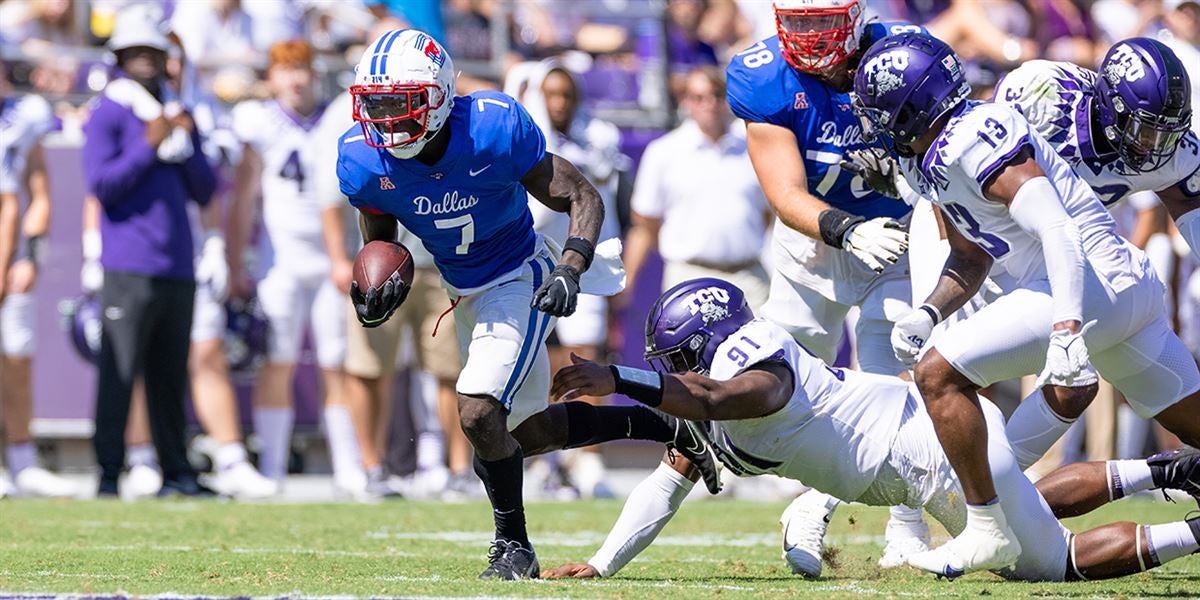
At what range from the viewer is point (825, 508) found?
5.88 m

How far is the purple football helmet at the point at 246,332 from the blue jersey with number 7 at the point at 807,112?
4.07 metres

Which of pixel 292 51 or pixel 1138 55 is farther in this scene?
pixel 292 51

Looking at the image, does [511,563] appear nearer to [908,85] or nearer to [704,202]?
[908,85]

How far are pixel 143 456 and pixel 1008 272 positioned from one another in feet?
17.7

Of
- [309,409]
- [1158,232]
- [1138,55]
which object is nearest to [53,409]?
[309,409]

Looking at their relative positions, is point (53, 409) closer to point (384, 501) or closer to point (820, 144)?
point (384, 501)

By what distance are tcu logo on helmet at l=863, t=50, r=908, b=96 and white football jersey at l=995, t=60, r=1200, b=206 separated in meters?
0.61

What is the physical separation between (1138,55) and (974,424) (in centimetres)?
133

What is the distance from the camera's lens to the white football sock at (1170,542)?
5.32 metres

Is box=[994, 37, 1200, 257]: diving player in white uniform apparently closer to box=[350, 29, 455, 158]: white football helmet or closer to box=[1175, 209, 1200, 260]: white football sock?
box=[1175, 209, 1200, 260]: white football sock

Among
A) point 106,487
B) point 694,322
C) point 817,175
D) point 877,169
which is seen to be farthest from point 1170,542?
point 106,487

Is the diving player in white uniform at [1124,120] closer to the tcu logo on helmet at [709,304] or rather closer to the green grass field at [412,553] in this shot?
the green grass field at [412,553]

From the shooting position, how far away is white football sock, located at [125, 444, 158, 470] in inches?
372

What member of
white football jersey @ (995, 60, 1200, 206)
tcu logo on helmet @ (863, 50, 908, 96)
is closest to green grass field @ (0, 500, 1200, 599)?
white football jersey @ (995, 60, 1200, 206)
